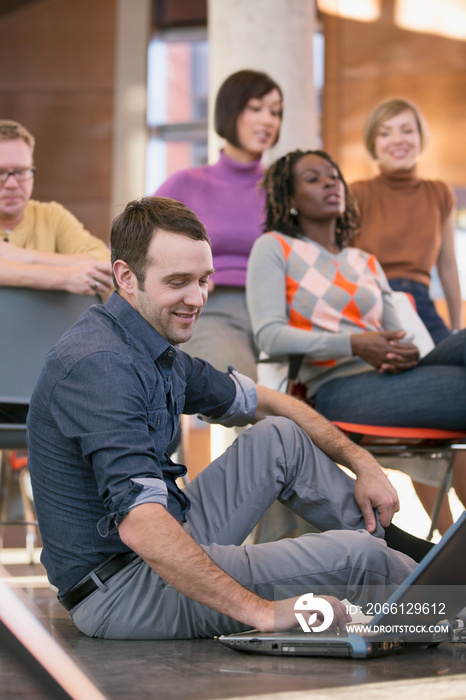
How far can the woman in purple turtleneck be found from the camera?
2947mm

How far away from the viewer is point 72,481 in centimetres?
149

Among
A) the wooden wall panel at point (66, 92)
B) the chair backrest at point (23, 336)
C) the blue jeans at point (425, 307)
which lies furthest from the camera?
the wooden wall panel at point (66, 92)

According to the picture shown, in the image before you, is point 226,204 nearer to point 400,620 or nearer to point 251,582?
point 251,582

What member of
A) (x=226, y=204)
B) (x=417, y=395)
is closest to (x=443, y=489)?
(x=417, y=395)

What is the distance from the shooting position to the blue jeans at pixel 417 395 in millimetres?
2289

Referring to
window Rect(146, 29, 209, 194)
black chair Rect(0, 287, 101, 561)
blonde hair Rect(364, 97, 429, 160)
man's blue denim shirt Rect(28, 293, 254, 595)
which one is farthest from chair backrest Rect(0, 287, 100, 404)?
window Rect(146, 29, 209, 194)

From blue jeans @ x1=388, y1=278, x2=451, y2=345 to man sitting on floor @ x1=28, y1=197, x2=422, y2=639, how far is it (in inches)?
56.6

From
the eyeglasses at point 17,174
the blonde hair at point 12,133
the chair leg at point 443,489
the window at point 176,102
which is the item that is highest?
the window at point 176,102

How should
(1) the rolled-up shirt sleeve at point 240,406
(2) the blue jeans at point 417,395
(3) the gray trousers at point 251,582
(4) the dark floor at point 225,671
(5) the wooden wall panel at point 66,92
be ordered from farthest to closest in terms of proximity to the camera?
(5) the wooden wall panel at point 66,92
(2) the blue jeans at point 417,395
(1) the rolled-up shirt sleeve at point 240,406
(3) the gray trousers at point 251,582
(4) the dark floor at point 225,671

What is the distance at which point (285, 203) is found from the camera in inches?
108

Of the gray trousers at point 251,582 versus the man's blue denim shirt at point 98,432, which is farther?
the gray trousers at point 251,582

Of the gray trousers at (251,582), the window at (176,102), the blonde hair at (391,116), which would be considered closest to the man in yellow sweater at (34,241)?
the gray trousers at (251,582)

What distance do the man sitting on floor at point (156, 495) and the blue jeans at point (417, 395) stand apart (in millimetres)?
628

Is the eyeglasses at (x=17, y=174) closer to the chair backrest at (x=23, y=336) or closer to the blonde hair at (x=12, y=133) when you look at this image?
the blonde hair at (x=12, y=133)
